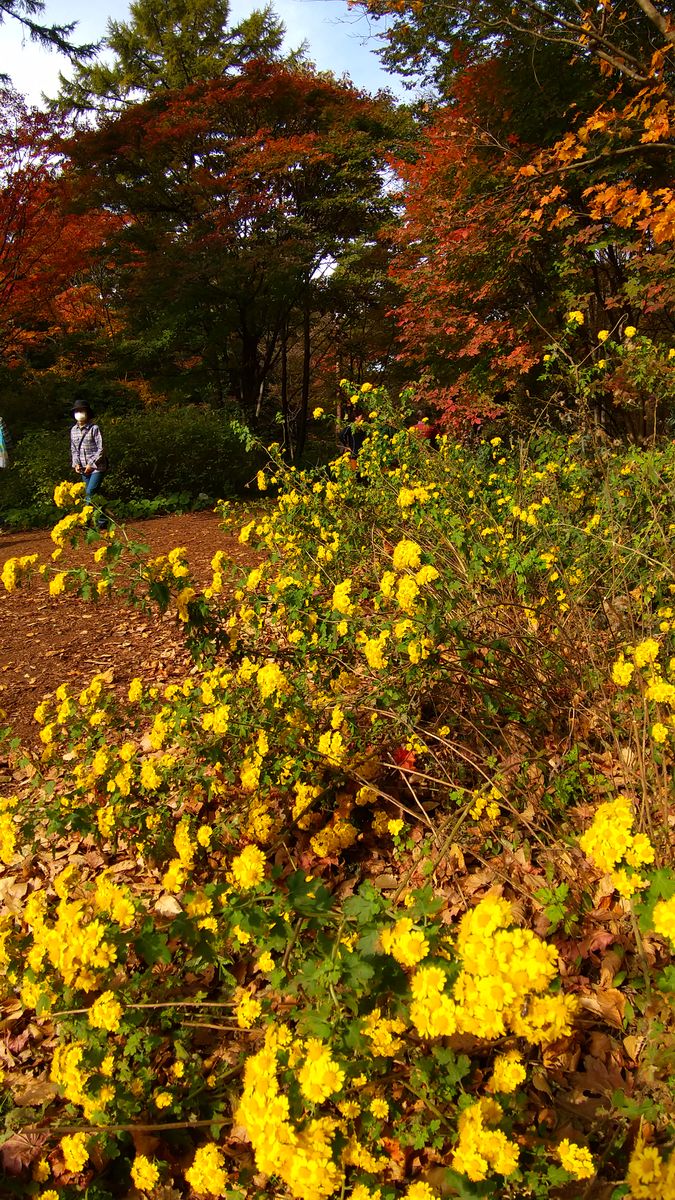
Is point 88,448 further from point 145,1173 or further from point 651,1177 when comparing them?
point 651,1177

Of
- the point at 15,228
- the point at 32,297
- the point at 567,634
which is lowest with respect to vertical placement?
the point at 567,634

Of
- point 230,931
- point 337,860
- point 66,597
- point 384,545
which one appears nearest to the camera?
point 230,931

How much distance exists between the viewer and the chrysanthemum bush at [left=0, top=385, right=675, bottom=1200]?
109 cm

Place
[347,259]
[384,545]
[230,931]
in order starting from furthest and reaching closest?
1. [347,259]
2. [384,545]
3. [230,931]

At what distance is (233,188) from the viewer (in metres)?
12.6

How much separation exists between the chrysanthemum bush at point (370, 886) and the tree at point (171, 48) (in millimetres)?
15971

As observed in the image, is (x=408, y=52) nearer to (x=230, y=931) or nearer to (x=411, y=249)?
(x=411, y=249)

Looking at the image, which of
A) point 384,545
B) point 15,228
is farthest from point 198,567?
point 15,228

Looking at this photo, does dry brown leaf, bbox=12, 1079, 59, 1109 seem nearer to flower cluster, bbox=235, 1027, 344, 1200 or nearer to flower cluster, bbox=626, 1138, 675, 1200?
flower cluster, bbox=235, 1027, 344, 1200

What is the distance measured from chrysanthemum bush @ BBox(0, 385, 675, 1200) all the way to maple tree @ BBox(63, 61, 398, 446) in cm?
1134

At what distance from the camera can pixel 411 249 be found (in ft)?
31.2

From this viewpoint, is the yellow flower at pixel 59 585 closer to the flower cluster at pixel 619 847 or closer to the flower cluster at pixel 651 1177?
the flower cluster at pixel 619 847

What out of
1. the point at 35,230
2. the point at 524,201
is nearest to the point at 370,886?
the point at 524,201

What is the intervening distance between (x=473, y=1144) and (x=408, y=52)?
37.5 feet
